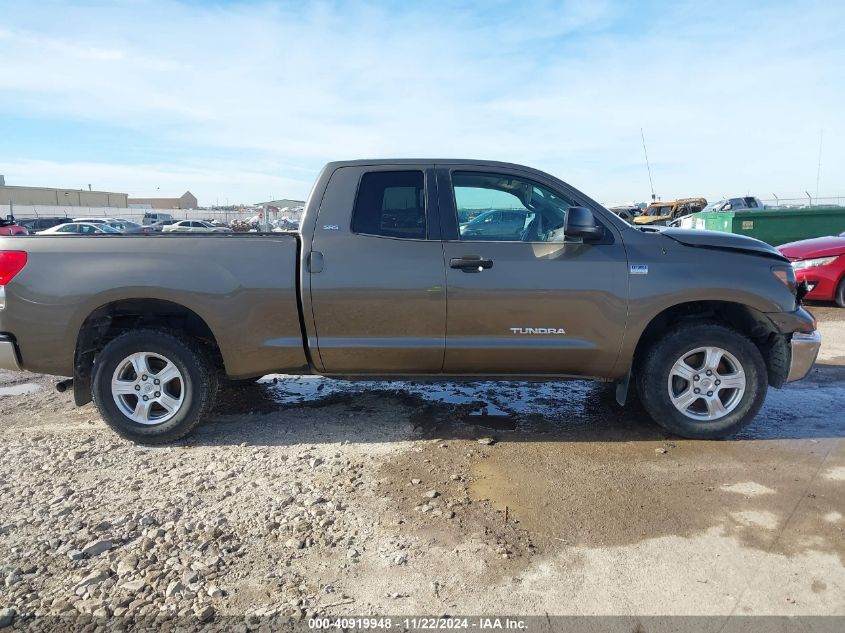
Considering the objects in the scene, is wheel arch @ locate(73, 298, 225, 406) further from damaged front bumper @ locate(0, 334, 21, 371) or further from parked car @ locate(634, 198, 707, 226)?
parked car @ locate(634, 198, 707, 226)

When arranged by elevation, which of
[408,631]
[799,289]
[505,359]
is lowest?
[408,631]

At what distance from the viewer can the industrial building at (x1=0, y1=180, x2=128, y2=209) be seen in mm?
75812

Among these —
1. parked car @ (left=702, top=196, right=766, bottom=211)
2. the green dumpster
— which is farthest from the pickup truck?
parked car @ (left=702, top=196, right=766, bottom=211)

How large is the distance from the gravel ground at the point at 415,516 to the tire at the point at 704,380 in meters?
0.18

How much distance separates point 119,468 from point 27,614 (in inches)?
58.7

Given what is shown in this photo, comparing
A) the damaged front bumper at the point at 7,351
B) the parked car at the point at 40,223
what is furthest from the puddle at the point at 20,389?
the parked car at the point at 40,223

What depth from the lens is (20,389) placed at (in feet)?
18.9

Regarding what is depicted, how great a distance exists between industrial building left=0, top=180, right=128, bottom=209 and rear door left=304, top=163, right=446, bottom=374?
83.0m

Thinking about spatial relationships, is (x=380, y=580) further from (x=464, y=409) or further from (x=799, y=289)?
(x=799, y=289)

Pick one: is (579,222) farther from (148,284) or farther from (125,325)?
(125,325)

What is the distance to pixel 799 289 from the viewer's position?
14.1 ft

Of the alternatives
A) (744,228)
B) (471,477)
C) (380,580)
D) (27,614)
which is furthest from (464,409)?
(744,228)

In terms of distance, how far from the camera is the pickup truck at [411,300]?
13.2 feet

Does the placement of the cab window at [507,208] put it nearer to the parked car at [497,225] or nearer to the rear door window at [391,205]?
the parked car at [497,225]
